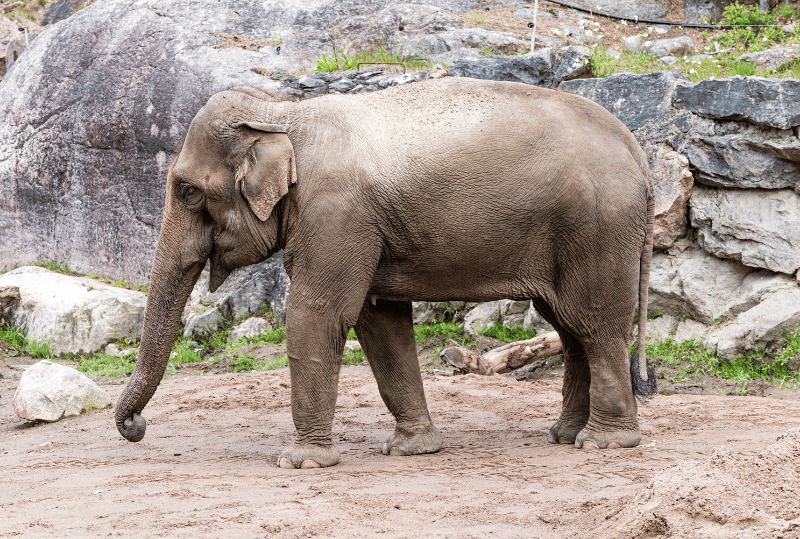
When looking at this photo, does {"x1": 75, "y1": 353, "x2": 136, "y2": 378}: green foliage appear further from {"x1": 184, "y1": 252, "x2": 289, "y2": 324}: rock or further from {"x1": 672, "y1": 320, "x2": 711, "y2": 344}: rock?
{"x1": 672, "y1": 320, "x2": 711, "y2": 344}: rock

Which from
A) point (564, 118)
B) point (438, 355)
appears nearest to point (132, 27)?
point (438, 355)

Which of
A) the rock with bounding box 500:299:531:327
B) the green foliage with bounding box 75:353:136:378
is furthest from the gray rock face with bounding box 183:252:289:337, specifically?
the rock with bounding box 500:299:531:327

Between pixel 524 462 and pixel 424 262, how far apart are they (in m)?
1.36

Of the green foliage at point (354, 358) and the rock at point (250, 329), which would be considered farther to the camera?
the rock at point (250, 329)

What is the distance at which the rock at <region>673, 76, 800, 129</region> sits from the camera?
8250mm

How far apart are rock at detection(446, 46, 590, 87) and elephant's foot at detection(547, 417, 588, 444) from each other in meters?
4.87

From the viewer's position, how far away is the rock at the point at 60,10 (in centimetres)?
1588

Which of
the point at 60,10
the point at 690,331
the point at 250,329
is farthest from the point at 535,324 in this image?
the point at 60,10

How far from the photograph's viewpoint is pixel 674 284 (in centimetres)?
880

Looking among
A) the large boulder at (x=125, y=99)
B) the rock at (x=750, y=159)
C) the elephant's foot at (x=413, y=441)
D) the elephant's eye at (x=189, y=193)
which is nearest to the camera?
the elephant's eye at (x=189, y=193)

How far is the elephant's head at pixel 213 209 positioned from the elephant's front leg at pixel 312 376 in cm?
55

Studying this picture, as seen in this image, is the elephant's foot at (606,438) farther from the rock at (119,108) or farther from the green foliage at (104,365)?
the rock at (119,108)

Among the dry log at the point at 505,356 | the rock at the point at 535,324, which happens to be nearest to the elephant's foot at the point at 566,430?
the dry log at the point at 505,356

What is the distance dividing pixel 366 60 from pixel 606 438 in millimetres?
6747
